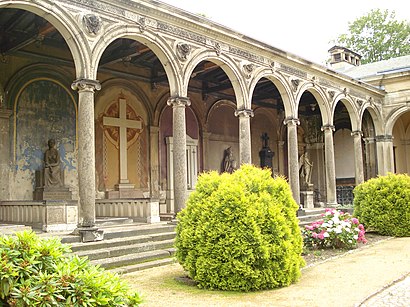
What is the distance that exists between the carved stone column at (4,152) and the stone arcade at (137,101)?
0.03 metres

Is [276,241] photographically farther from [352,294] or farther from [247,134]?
[247,134]

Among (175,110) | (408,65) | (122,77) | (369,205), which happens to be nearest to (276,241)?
(175,110)

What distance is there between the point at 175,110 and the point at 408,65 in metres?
16.3

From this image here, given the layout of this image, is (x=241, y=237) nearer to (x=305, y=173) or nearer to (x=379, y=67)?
(x=305, y=173)

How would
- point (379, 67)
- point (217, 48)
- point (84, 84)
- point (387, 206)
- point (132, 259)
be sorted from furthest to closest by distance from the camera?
point (379, 67) < point (217, 48) < point (387, 206) < point (84, 84) < point (132, 259)

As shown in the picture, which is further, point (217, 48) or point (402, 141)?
point (402, 141)

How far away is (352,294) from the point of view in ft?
17.5

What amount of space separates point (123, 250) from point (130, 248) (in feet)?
0.52

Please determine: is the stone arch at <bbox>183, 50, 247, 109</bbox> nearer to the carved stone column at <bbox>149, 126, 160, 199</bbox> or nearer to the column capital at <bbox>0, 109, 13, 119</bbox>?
the carved stone column at <bbox>149, 126, 160, 199</bbox>

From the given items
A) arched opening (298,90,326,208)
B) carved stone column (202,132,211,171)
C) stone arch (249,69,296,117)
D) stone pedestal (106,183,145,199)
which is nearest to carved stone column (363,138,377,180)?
arched opening (298,90,326,208)

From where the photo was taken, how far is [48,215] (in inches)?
353

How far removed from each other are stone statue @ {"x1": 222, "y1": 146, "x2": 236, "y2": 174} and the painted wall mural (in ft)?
22.3

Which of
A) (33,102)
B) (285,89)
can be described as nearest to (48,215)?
(33,102)

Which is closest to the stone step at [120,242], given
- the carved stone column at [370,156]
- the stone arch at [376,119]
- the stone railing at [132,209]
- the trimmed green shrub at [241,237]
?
the stone railing at [132,209]
